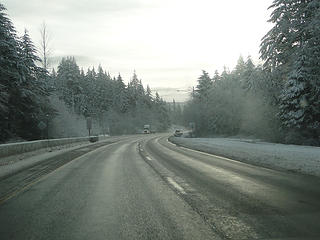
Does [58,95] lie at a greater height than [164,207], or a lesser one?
greater

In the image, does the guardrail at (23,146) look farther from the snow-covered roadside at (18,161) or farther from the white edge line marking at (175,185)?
the white edge line marking at (175,185)

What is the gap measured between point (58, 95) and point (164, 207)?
223 ft

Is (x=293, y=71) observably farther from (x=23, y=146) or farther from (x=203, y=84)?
(x=203, y=84)

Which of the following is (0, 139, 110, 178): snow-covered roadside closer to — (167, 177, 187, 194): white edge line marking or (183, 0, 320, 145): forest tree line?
(167, 177, 187, 194): white edge line marking

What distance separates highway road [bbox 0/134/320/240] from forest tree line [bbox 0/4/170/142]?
25238 mm

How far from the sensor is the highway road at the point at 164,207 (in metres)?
5.03

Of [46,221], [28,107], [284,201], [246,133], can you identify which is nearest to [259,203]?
[284,201]

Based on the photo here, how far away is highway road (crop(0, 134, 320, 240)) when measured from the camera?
503 centimetres

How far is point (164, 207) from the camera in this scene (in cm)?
659

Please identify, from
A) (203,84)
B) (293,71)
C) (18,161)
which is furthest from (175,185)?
(203,84)

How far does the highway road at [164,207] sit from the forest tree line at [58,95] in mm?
25238

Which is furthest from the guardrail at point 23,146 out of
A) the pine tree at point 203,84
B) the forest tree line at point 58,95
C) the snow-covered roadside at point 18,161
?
the pine tree at point 203,84

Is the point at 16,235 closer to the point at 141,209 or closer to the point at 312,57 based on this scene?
the point at 141,209

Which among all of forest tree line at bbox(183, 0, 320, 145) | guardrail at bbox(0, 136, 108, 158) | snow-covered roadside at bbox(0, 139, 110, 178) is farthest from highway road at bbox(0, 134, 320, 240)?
forest tree line at bbox(183, 0, 320, 145)
